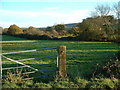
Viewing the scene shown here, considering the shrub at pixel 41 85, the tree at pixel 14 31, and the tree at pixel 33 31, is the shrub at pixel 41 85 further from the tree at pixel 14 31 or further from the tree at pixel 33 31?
the tree at pixel 14 31

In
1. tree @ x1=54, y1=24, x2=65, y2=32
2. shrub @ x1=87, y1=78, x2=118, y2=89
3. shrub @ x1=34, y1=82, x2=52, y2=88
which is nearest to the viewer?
shrub @ x1=34, y1=82, x2=52, y2=88

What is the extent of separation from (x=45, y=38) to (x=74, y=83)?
1336 inches

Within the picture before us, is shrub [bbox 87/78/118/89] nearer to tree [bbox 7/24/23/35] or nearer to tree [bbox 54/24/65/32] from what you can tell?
A: tree [bbox 54/24/65/32]

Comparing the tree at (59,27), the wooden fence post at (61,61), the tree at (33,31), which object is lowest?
the wooden fence post at (61,61)

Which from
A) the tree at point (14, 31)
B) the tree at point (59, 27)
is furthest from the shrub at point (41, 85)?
the tree at point (14, 31)

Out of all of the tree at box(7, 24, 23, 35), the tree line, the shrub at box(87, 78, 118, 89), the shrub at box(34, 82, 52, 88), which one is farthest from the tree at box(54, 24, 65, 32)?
the shrub at box(34, 82, 52, 88)

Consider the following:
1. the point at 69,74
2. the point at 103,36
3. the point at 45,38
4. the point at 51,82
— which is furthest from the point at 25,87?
the point at 45,38

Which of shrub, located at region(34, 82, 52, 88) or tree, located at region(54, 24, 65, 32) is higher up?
Answer: tree, located at region(54, 24, 65, 32)

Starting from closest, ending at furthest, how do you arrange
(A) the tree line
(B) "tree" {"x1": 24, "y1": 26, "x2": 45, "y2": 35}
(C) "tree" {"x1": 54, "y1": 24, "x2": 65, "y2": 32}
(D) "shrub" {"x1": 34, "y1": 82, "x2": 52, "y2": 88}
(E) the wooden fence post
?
(D) "shrub" {"x1": 34, "y1": 82, "x2": 52, "y2": 88} → (E) the wooden fence post → (A) the tree line → (C) "tree" {"x1": 54, "y1": 24, "x2": 65, "y2": 32} → (B) "tree" {"x1": 24, "y1": 26, "x2": 45, "y2": 35}

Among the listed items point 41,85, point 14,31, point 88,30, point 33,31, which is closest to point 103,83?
point 41,85

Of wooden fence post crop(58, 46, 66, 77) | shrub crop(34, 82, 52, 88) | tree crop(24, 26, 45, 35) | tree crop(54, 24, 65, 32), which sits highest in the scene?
tree crop(54, 24, 65, 32)

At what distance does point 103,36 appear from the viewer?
35500 millimetres

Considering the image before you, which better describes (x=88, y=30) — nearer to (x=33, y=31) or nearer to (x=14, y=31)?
(x=33, y=31)

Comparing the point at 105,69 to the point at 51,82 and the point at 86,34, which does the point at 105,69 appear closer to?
the point at 51,82
